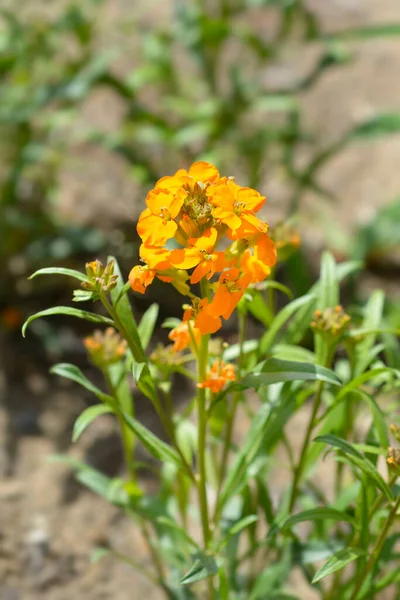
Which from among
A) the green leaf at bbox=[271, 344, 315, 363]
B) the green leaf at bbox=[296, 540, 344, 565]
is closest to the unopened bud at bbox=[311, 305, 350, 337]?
the green leaf at bbox=[271, 344, 315, 363]

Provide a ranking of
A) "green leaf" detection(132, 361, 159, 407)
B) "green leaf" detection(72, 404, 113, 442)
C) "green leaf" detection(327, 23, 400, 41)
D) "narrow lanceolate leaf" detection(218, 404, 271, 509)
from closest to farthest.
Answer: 1. "green leaf" detection(132, 361, 159, 407)
2. "green leaf" detection(72, 404, 113, 442)
3. "narrow lanceolate leaf" detection(218, 404, 271, 509)
4. "green leaf" detection(327, 23, 400, 41)

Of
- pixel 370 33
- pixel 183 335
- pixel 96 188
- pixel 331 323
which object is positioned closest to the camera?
pixel 183 335

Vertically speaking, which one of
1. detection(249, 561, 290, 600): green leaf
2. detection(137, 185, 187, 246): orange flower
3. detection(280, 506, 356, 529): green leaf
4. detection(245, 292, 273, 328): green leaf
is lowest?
detection(249, 561, 290, 600): green leaf

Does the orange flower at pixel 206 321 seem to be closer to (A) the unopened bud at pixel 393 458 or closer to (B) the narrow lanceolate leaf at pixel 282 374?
(B) the narrow lanceolate leaf at pixel 282 374

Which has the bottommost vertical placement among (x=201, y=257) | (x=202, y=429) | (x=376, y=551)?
(x=376, y=551)

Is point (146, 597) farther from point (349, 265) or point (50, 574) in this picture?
point (349, 265)

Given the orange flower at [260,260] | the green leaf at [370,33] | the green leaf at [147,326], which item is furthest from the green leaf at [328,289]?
the green leaf at [370,33]

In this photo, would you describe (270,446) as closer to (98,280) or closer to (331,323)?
(331,323)

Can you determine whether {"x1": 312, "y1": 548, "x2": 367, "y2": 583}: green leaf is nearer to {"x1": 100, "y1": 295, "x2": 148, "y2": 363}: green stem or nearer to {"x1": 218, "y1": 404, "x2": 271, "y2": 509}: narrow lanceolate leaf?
{"x1": 218, "y1": 404, "x2": 271, "y2": 509}: narrow lanceolate leaf

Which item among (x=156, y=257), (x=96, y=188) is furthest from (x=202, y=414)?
(x=96, y=188)
